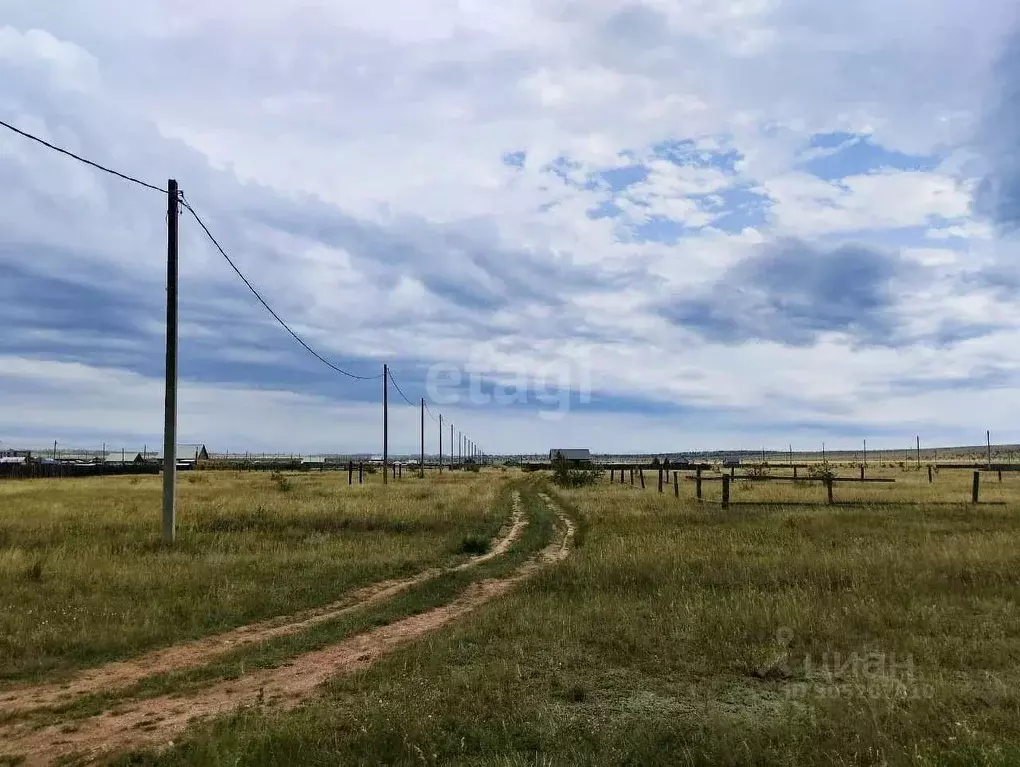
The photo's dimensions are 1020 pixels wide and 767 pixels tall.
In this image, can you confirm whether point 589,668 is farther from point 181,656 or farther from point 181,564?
point 181,564

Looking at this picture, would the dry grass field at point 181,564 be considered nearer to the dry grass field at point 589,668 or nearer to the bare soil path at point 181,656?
the dry grass field at point 589,668

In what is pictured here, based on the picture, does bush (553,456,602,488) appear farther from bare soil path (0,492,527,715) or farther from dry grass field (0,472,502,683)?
bare soil path (0,492,527,715)

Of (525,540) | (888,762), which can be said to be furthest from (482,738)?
(525,540)

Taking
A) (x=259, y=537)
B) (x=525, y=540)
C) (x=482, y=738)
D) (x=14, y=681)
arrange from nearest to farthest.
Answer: (x=482, y=738) < (x=14, y=681) < (x=259, y=537) < (x=525, y=540)

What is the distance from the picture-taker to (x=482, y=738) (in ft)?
18.4

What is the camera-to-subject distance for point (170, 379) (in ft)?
55.4

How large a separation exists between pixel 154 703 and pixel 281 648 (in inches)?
82.8

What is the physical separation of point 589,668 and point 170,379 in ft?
43.0

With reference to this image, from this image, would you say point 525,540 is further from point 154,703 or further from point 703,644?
point 154,703

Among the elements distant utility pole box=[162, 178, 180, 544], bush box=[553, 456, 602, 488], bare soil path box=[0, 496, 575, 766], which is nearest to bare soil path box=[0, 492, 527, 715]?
bare soil path box=[0, 496, 575, 766]

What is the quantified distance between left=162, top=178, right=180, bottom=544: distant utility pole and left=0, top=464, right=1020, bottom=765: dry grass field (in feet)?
3.42

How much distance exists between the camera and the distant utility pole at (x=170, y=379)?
16609 mm

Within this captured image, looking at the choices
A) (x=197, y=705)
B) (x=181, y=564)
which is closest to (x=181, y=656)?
(x=197, y=705)

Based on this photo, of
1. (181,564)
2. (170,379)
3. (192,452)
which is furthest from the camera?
(192,452)
